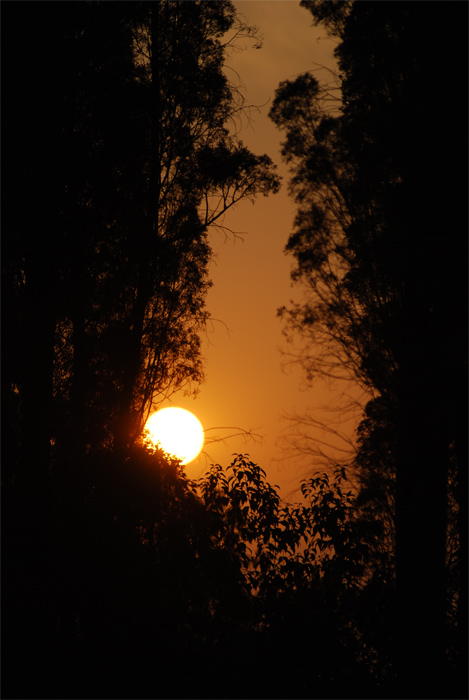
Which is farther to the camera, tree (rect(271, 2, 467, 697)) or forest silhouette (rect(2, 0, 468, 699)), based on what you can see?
tree (rect(271, 2, 467, 697))

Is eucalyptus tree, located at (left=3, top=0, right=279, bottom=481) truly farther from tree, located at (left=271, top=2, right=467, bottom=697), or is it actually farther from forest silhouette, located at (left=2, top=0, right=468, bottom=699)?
tree, located at (left=271, top=2, right=467, bottom=697)

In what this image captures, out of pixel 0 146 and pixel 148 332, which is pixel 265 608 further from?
pixel 148 332

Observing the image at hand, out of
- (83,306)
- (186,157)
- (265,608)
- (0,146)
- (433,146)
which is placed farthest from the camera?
(186,157)

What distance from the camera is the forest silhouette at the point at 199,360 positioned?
6297mm

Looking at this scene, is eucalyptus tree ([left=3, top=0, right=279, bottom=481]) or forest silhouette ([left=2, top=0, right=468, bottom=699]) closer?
forest silhouette ([left=2, top=0, right=468, bottom=699])

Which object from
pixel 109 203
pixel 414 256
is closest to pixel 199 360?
pixel 109 203

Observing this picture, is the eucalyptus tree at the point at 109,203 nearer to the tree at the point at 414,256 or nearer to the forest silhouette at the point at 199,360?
the forest silhouette at the point at 199,360

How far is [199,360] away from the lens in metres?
13.4

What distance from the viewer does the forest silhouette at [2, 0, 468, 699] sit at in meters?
6.30

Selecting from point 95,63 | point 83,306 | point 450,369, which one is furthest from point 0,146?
point 450,369

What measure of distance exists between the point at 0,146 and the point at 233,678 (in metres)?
6.47

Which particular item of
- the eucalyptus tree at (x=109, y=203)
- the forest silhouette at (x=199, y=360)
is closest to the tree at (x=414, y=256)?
the forest silhouette at (x=199, y=360)

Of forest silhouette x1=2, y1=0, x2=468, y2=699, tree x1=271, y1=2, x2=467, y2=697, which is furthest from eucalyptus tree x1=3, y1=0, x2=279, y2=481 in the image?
tree x1=271, y1=2, x2=467, y2=697

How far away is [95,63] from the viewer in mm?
10188
